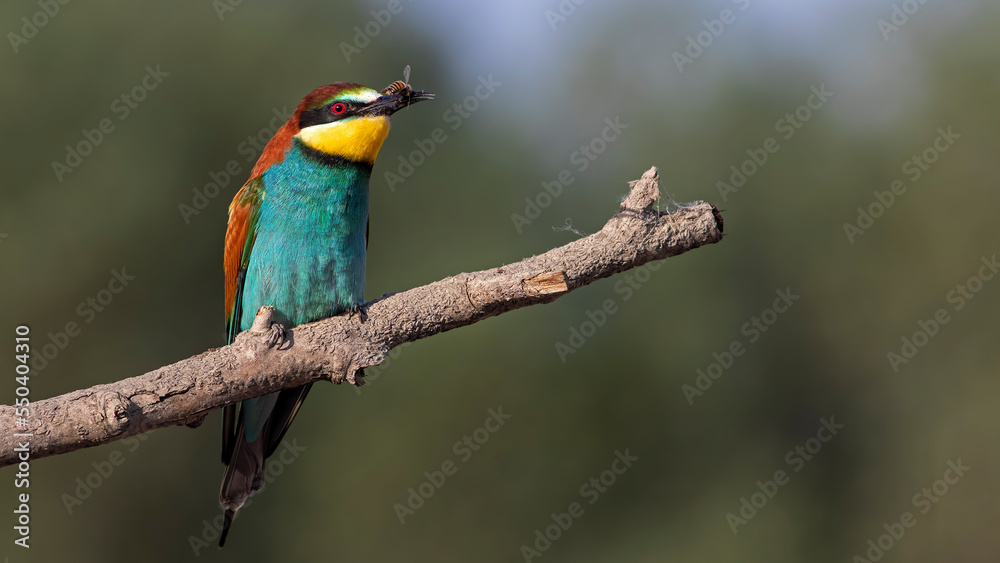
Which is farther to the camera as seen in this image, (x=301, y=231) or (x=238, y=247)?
(x=238, y=247)

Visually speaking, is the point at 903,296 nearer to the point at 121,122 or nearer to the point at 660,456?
the point at 660,456

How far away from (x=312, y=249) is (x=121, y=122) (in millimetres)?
6246

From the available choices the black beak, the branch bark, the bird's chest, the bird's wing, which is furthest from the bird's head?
the branch bark

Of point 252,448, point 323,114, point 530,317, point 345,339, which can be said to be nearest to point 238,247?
point 323,114

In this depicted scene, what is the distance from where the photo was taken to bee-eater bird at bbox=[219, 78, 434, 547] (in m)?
3.76

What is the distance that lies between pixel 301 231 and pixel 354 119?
1.78ft

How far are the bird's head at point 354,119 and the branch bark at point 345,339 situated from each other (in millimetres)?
1010

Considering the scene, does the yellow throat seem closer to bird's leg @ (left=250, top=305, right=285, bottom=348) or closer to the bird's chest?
the bird's chest

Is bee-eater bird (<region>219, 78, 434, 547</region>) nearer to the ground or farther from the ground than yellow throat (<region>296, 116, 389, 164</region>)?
nearer to the ground

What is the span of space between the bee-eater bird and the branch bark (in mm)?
654

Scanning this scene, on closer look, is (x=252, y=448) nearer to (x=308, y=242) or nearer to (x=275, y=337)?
(x=308, y=242)

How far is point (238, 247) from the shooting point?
3.96 meters

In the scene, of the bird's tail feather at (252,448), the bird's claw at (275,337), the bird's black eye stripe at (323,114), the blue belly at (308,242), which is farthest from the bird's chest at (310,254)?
the bird's claw at (275,337)

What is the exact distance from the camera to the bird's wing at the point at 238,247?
12.8ft
